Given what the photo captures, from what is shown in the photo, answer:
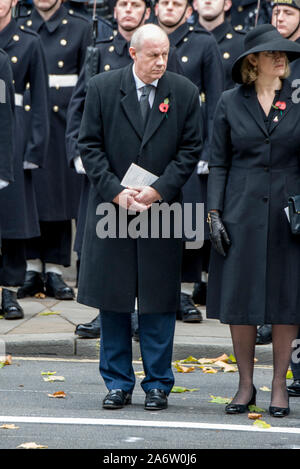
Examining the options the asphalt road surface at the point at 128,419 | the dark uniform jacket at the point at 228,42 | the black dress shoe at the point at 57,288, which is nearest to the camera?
the asphalt road surface at the point at 128,419

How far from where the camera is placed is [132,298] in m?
6.70

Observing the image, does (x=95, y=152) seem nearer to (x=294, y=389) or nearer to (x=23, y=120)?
(x=294, y=389)

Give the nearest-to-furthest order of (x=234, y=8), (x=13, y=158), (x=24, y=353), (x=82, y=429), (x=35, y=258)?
(x=82, y=429)
(x=24, y=353)
(x=13, y=158)
(x=35, y=258)
(x=234, y=8)

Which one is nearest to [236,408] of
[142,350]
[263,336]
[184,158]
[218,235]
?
[142,350]

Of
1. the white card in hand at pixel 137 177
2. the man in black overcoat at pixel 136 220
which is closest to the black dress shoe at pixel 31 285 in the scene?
the man in black overcoat at pixel 136 220

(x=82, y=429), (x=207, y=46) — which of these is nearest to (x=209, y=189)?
(x=82, y=429)

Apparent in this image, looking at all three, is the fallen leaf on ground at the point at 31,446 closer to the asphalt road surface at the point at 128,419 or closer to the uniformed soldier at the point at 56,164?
the asphalt road surface at the point at 128,419

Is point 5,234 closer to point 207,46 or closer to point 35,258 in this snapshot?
point 35,258

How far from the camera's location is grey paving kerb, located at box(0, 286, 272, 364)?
833 centimetres

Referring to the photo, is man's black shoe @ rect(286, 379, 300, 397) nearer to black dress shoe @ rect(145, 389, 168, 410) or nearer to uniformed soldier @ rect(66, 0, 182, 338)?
black dress shoe @ rect(145, 389, 168, 410)

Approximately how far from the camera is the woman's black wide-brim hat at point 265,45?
6523 millimetres

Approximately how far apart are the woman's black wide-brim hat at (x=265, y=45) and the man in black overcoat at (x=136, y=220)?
1.13ft

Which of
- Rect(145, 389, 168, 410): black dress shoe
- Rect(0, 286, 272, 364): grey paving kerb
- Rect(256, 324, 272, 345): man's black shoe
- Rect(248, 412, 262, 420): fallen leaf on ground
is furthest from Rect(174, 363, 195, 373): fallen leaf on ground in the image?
Rect(248, 412, 262, 420): fallen leaf on ground

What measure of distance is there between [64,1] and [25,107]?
2328 millimetres
